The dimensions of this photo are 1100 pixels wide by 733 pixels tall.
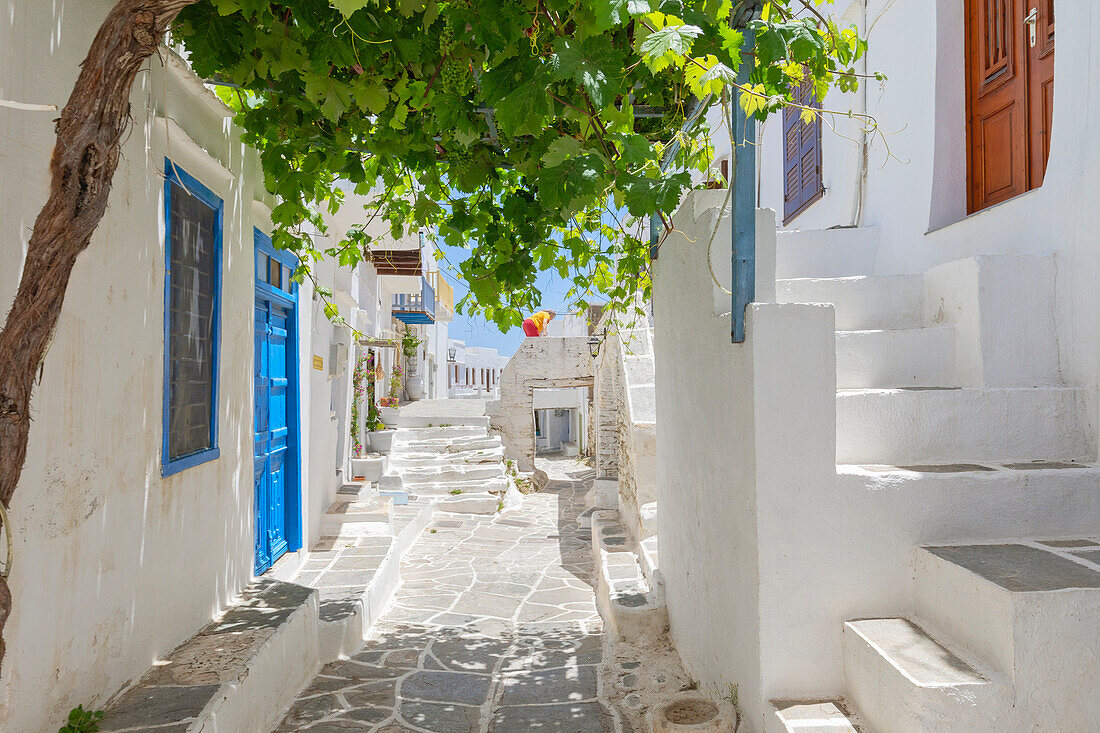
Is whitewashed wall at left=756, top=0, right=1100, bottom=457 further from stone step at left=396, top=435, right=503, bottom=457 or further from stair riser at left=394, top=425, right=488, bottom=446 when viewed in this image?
stair riser at left=394, top=425, right=488, bottom=446

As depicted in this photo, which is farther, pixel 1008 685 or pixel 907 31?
pixel 907 31

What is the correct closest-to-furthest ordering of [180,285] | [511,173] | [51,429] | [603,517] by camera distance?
[51,429] < [180,285] < [511,173] < [603,517]

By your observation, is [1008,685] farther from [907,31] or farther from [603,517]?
[603,517]

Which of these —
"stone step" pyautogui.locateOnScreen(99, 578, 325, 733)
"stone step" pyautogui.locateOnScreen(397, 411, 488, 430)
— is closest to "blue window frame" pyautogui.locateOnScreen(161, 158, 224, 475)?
"stone step" pyautogui.locateOnScreen(99, 578, 325, 733)

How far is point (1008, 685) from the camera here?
2.11m

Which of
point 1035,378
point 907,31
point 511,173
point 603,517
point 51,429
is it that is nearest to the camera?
point 51,429

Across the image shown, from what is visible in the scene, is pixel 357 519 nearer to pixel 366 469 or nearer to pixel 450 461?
pixel 366 469

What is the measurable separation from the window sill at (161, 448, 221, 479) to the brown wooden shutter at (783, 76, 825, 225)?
574 cm

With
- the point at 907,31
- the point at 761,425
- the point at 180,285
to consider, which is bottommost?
the point at 761,425

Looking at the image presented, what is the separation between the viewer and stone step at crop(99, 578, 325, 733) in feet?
9.40

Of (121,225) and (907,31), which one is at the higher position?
(907,31)

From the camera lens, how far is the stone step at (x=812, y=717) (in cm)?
242

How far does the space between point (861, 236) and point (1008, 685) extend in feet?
13.8

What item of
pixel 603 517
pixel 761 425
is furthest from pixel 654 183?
pixel 603 517
